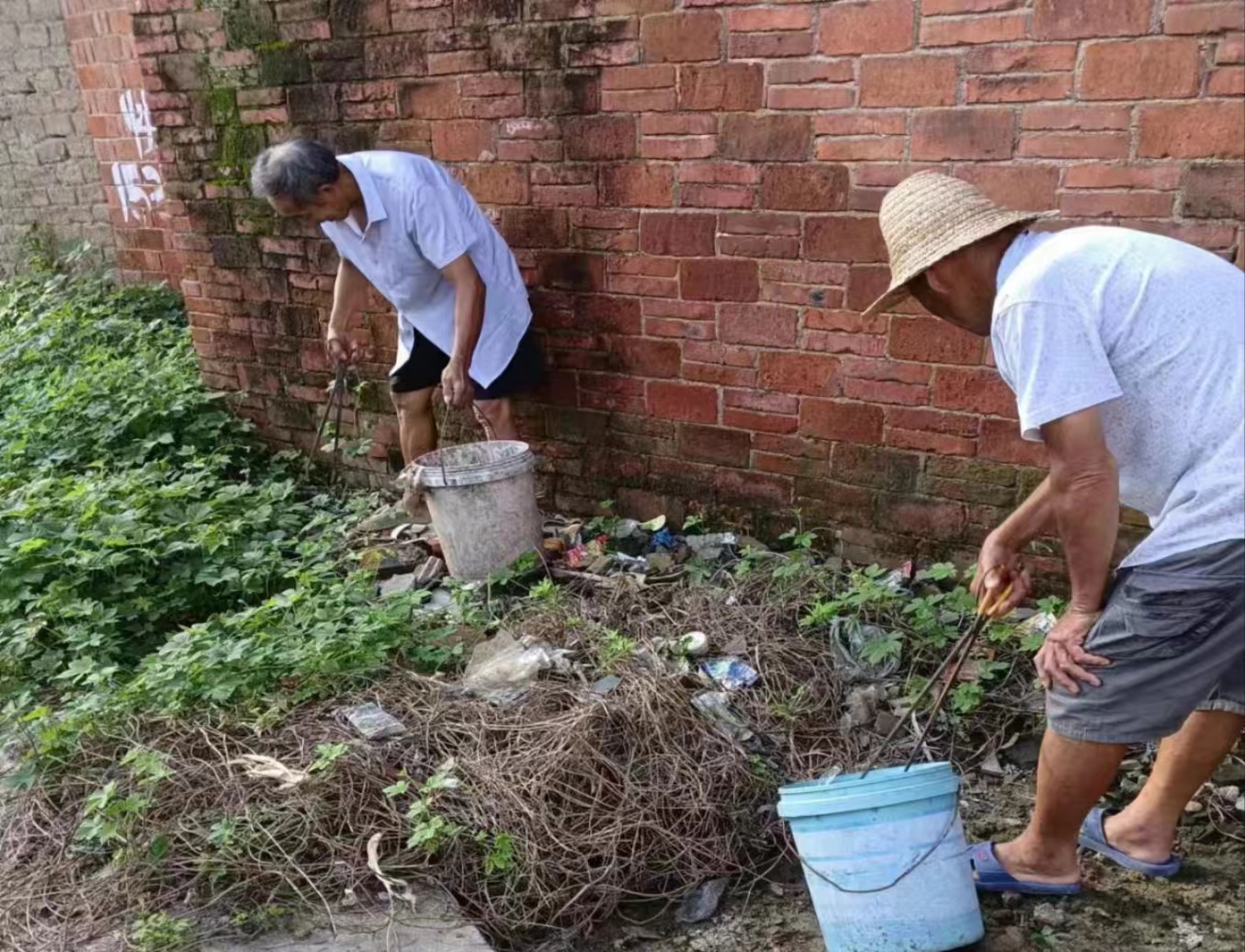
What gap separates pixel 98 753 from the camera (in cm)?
281

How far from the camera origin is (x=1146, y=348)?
1.82 metres

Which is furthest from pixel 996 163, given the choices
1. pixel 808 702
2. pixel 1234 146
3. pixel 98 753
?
pixel 98 753

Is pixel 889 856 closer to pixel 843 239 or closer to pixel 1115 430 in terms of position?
pixel 1115 430

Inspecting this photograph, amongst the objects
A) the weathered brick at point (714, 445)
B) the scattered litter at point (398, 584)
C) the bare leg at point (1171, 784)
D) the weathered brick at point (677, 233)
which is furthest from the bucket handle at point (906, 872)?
the weathered brick at point (677, 233)

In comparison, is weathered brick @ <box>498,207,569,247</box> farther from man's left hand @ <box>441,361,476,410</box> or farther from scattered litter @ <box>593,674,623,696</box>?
scattered litter @ <box>593,674,623,696</box>

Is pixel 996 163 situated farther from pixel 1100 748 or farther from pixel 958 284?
pixel 1100 748

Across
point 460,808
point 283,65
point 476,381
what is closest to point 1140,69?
point 476,381

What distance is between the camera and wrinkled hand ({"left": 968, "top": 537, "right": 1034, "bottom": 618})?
2262 mm

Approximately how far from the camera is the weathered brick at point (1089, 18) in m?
2.67

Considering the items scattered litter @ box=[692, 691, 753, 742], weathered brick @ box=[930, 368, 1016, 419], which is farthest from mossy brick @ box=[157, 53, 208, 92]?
scattered litter @ box=[692, 691, 753, 742]

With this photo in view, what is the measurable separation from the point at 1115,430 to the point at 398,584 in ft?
9.14

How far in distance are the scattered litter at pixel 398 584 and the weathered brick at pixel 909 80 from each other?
2.41m

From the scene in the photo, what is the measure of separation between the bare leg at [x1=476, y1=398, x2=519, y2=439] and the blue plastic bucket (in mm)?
2334

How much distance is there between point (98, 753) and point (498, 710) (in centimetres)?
114
